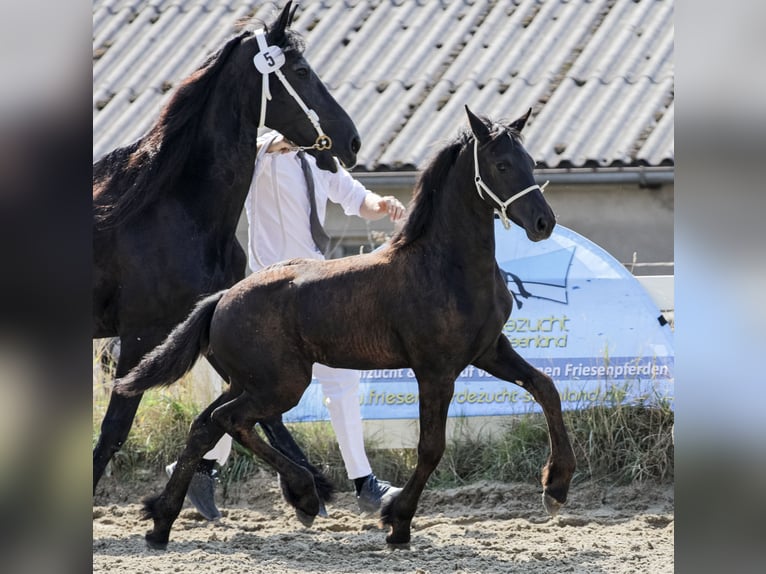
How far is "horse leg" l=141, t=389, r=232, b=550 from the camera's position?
189 inches

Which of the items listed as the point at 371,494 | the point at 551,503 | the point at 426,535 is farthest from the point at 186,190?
the point at 551,503

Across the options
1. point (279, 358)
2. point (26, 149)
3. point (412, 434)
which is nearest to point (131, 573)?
point (279, 358)

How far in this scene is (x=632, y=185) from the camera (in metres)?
10.0

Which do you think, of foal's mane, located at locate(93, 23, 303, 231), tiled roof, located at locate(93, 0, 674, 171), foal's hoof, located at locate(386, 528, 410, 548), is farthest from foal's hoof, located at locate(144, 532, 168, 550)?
tiled roof, located at locate(93, 0, 674, 171)

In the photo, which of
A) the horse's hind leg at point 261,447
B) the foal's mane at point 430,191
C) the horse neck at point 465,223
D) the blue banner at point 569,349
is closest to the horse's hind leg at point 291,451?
the horse's hind leg at point 261,447

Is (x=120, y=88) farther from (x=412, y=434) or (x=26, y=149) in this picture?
(x=26, y=149)

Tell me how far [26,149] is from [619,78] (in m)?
10.5

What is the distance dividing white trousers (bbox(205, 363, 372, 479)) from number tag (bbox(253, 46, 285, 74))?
4.94 feet

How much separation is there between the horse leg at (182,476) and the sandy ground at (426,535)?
0.12m

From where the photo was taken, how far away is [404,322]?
4.43 metres

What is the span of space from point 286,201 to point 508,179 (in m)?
1.80

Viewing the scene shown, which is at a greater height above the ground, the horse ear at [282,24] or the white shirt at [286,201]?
the horse ear at [282,24]

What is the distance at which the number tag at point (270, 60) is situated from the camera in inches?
197

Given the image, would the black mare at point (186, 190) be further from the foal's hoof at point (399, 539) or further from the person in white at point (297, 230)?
the foal's hoof at point (399, 539)
